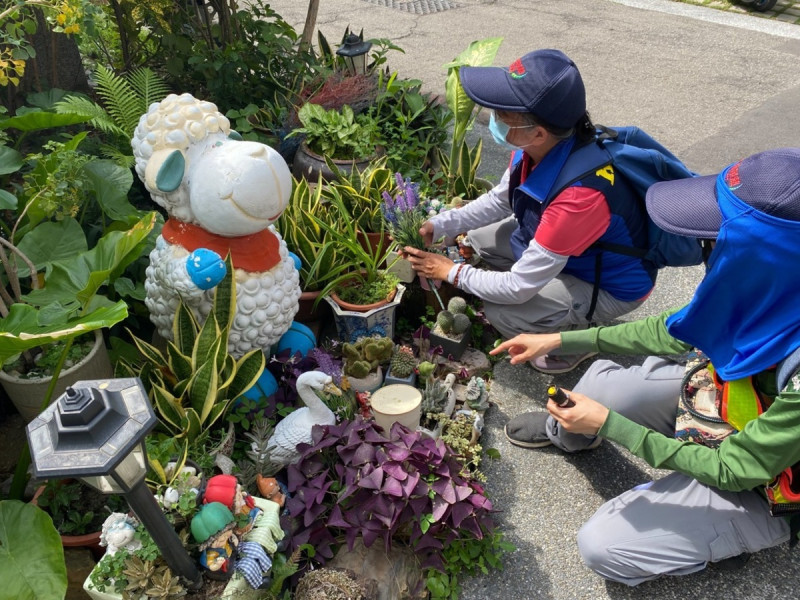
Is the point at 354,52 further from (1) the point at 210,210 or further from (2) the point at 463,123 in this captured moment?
(1) the point at 210,210

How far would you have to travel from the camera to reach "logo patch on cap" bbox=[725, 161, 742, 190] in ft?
5.22

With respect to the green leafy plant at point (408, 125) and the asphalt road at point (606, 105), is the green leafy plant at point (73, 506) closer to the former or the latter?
the asphalt road at point (606, 105)

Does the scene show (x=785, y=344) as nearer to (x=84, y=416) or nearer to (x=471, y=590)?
(x=471, y=590)

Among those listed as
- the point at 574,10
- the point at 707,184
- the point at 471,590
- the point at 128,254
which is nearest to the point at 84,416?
the point at 128,254

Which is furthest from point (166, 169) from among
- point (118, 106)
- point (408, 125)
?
point (408, 125)

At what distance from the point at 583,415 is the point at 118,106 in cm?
250

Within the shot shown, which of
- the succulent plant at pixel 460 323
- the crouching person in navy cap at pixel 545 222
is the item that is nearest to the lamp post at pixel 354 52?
the crouching person in navy cap at pixel 545 222

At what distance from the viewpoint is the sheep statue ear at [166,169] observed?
1.91 m

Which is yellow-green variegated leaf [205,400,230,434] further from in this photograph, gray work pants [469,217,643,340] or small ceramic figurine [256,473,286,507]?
gray work pants [469,217,643,340]

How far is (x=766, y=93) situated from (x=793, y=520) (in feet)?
15.6

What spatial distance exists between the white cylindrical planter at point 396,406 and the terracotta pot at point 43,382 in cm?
92

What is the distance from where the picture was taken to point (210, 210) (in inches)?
76.2

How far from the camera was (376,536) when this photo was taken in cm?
190

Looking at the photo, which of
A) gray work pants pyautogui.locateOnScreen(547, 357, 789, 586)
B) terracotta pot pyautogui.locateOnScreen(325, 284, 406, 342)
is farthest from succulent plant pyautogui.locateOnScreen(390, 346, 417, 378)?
gray work pants pyautogui.locateOnScreen(547, 357, 789, 586)
